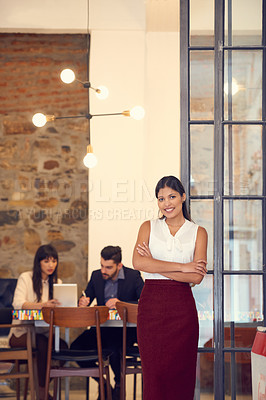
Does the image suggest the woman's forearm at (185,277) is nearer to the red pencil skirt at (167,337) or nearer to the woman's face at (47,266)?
the red pencil skirt at (167,337)

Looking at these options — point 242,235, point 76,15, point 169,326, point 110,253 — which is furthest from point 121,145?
point 169,326

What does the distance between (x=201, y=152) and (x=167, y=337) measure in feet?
4.81

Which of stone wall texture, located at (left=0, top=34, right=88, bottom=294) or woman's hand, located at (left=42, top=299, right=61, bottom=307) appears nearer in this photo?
woman's hand, located at (left=42, top=299, right=61, bottom=307)

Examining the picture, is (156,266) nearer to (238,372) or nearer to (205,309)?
(205,309)

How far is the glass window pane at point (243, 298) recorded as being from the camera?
4.43 metres

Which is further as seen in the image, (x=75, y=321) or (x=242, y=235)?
(x=75, y=321)

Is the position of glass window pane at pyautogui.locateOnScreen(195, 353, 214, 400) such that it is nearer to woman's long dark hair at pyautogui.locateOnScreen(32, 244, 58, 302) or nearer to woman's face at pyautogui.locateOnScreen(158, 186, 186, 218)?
woman's face at pyautogui.locateOnScreen(158, 186, 186, 218)

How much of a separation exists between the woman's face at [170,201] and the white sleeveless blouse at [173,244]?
108mm

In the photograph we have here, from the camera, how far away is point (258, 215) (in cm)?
448

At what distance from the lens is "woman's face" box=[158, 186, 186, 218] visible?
151 inches

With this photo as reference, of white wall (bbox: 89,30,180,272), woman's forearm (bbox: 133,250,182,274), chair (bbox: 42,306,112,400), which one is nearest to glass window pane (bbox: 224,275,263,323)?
woman's forearm (bbox: 133,250,182,274)

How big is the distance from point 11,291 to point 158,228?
3527mm

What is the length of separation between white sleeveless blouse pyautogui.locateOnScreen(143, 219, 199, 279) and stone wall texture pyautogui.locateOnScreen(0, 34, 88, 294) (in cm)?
380

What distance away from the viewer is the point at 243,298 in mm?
4449
